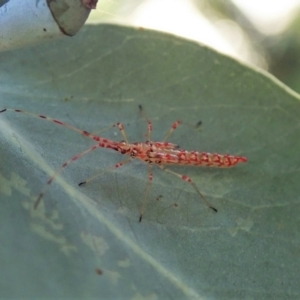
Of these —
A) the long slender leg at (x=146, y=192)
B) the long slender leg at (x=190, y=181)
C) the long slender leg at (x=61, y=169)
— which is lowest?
the long slender leg at (x=190, y=181)

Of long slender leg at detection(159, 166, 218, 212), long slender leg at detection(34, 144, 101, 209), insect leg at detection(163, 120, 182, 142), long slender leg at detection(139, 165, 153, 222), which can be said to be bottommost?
long slender leg at detection(159, 166, 218, 212)

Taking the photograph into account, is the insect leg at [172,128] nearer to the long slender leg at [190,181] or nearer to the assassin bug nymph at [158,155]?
the assassin bug nymph at [158,155]

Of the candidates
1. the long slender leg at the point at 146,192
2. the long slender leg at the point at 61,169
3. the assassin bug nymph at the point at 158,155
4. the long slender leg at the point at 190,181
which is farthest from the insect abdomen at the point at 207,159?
the long slender leg at the point at 61,169

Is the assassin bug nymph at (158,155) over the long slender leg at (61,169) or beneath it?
beneath

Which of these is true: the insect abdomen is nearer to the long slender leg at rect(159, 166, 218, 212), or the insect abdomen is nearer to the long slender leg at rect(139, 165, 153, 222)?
the long slender leg at rect(159, 166, 218, 212)

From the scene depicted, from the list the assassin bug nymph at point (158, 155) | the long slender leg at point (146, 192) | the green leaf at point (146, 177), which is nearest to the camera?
the green leaf at point (146, 177)

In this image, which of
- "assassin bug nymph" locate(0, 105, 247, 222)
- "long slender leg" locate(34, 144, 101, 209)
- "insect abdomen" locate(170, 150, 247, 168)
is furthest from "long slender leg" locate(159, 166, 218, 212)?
"long slender leg" locate(34, 144, 101, 209)

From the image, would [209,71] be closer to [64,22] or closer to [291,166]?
[291,166]

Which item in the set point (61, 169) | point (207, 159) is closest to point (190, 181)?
point (207, 159)

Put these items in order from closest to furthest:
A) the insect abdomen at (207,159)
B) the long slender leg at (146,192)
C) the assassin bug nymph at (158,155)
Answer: the long slender leg at (146,192) → the assassin bug nymph at (158,155) → the insect abdomen at (207,159)
